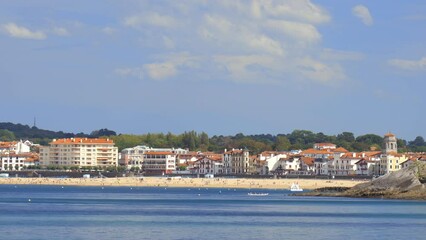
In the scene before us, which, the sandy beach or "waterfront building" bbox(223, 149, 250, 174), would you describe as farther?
"waterfront building" bbox(223, 149, 250, 174)

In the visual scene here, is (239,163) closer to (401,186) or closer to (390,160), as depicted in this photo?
(390,160)

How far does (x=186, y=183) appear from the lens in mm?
146875

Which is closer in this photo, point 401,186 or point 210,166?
point 401,186

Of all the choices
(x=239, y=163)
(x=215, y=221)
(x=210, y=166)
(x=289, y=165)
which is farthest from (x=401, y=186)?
(x=210, y=166)

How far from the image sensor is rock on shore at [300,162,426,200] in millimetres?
89625

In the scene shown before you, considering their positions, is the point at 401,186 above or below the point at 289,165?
below

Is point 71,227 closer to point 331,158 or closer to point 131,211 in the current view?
point 131,211

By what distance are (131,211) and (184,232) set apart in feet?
60.7

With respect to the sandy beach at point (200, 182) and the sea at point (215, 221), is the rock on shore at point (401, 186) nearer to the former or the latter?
the sea at point (215, 221)

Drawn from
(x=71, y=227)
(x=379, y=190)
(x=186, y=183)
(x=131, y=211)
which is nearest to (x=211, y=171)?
(x=186, y=183)

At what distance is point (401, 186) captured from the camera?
9181cm

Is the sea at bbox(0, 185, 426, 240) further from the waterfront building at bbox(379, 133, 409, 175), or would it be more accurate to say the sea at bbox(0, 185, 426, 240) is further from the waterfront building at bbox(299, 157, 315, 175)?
the waterfront building at bbox(299, 157, 315, 175)

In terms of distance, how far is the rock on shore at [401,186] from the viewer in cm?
8962

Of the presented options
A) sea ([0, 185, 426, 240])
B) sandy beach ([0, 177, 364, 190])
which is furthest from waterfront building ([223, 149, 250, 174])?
sea ([0, 185, 426, 240])
